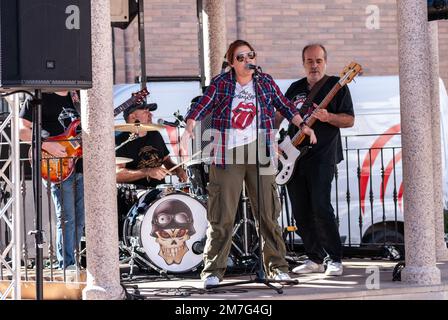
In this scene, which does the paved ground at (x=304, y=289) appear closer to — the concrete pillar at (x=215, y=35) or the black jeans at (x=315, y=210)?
the black jeans at (x=315, y=210)

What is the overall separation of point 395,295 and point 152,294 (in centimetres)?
174

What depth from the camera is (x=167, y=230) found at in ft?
29.2

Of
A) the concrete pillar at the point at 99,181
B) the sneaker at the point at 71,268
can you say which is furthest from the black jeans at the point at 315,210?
the concrete pillar at the point at 99,181

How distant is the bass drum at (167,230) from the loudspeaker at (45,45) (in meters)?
2.10

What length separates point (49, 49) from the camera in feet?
22.4

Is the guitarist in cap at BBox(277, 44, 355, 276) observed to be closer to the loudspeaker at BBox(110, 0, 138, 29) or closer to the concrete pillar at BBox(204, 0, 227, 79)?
the concrete pillar at BBox(204, 0, 227, 79)

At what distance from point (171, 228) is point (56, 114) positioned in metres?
1.32

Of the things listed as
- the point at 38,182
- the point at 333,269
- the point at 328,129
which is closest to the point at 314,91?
the point at 328,129

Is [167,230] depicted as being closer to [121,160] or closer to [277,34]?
[121,160]

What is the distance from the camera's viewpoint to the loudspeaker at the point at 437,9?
26.8ft

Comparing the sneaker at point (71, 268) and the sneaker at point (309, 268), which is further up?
the sneaker at point (71, 268)

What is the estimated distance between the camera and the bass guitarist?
8711 mm

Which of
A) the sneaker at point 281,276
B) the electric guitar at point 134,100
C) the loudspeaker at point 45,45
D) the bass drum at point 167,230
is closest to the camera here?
the loudspeaker at point 45,45
